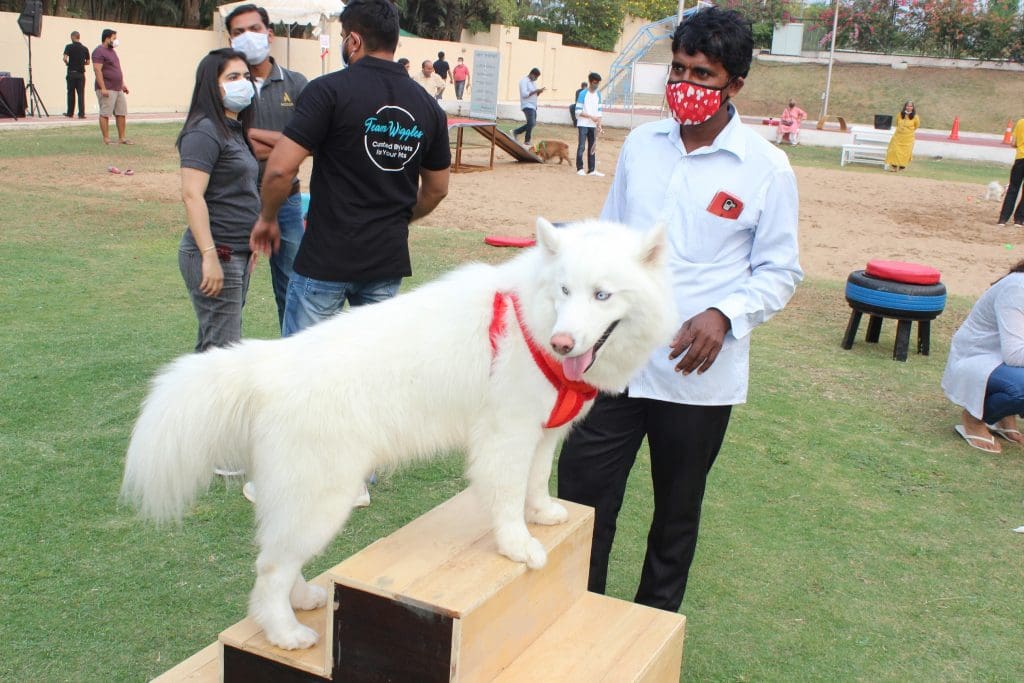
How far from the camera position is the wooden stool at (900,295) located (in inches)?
327

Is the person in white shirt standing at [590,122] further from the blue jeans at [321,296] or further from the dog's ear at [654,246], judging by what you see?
the dog's ear at [654,246]

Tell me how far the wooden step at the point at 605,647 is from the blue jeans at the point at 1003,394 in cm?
418

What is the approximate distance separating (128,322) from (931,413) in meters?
6.89

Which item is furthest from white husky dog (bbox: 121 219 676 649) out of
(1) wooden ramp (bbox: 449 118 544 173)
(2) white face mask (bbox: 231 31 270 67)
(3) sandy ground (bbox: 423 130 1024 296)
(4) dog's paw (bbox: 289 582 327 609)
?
(1) wooden ramp (bbox: 449 118 544 173)

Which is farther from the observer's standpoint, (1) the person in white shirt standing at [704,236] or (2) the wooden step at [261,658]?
(1) the person in white shirt standing at [704,236]

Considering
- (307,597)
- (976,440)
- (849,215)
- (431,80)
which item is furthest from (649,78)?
(307,597)

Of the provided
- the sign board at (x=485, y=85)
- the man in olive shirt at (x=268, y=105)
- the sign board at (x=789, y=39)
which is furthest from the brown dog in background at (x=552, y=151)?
the sign board at (x=789, y=39)

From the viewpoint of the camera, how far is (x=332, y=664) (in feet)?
9.41

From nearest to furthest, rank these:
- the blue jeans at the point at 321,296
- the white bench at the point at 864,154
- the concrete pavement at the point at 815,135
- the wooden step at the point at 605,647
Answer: the wooden step at the point at 605,647
the blue jeans at the point at 321,296
the white bench at the point at 864,154
the concrete pavement at the point at 815,135

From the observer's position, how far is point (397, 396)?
2.95 m

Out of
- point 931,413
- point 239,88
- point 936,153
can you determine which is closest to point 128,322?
point 239,88

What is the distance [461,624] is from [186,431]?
1.16 metres

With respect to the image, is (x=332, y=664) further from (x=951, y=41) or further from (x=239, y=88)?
(x=951, y=41)

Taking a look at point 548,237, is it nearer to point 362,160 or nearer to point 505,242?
point 362,160
